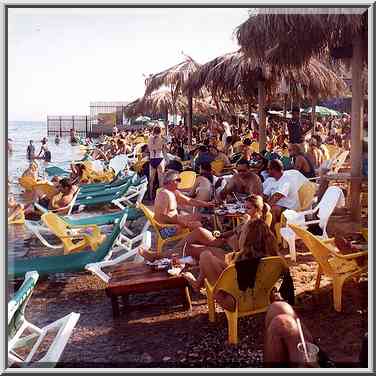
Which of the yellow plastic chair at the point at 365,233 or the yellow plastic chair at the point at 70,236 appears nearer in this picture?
the yellow plastic chair at the point at 365,233

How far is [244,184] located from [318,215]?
106 cm

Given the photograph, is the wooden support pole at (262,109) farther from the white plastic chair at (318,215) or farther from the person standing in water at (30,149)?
the person standing in water at (30,149)

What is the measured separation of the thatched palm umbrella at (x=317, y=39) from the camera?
177 inches

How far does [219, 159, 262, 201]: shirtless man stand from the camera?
6.55m

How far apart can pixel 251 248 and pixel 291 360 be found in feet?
3.12

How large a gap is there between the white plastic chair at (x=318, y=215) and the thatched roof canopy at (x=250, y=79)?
3.55 m

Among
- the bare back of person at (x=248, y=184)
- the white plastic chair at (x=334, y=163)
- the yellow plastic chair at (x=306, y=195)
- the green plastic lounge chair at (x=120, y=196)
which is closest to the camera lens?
the yellow plastic chair at (x=306, y=195)

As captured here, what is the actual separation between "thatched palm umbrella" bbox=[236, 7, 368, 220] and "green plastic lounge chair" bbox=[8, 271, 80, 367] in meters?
2.76

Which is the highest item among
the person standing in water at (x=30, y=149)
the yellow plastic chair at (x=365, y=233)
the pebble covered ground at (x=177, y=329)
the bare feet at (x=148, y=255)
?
the person standing in water at (x=30, y=149)

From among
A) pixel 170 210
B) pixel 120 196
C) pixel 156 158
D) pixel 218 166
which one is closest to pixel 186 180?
pixel 218 166

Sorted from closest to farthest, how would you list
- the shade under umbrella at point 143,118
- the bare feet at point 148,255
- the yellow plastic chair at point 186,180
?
the bare feet at point 148,255, the yellow plastic chair at point 186,180, the shade under umbrella at point 143,118

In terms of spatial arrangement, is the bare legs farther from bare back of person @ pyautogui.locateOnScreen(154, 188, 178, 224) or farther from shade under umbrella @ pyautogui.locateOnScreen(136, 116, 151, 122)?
shade under umbrella @ pyautogui.locateOnScreen(136, 116, 151, 122)

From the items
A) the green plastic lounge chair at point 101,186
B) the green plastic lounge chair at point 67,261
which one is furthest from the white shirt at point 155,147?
the green plastic lounge chair at point 67,261

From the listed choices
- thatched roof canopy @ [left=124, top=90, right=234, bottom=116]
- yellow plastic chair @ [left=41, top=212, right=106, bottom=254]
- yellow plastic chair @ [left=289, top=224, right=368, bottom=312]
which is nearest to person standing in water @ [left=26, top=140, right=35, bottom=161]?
yellow plastic chair @ [left=41, top=212, right=106, bottom=254]
